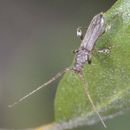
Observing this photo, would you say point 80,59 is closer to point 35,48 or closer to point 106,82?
point 106,82

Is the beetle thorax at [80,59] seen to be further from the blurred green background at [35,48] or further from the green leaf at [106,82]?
the blurred green background at [35,48]

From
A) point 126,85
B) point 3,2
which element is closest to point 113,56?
point 126,85

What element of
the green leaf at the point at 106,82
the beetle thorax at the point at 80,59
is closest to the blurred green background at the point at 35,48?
the beetle thorax at the point at 80,59

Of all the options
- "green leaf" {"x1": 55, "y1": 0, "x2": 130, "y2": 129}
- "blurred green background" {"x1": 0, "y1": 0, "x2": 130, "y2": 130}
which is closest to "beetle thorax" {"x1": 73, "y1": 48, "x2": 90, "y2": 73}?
"green leaf" {"x1": 55, "y1": 0, "x2": 130, "y2": 129}

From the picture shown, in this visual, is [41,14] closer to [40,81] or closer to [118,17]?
[40,81]

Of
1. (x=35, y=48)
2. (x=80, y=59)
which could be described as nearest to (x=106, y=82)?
(x=80, y=59)
